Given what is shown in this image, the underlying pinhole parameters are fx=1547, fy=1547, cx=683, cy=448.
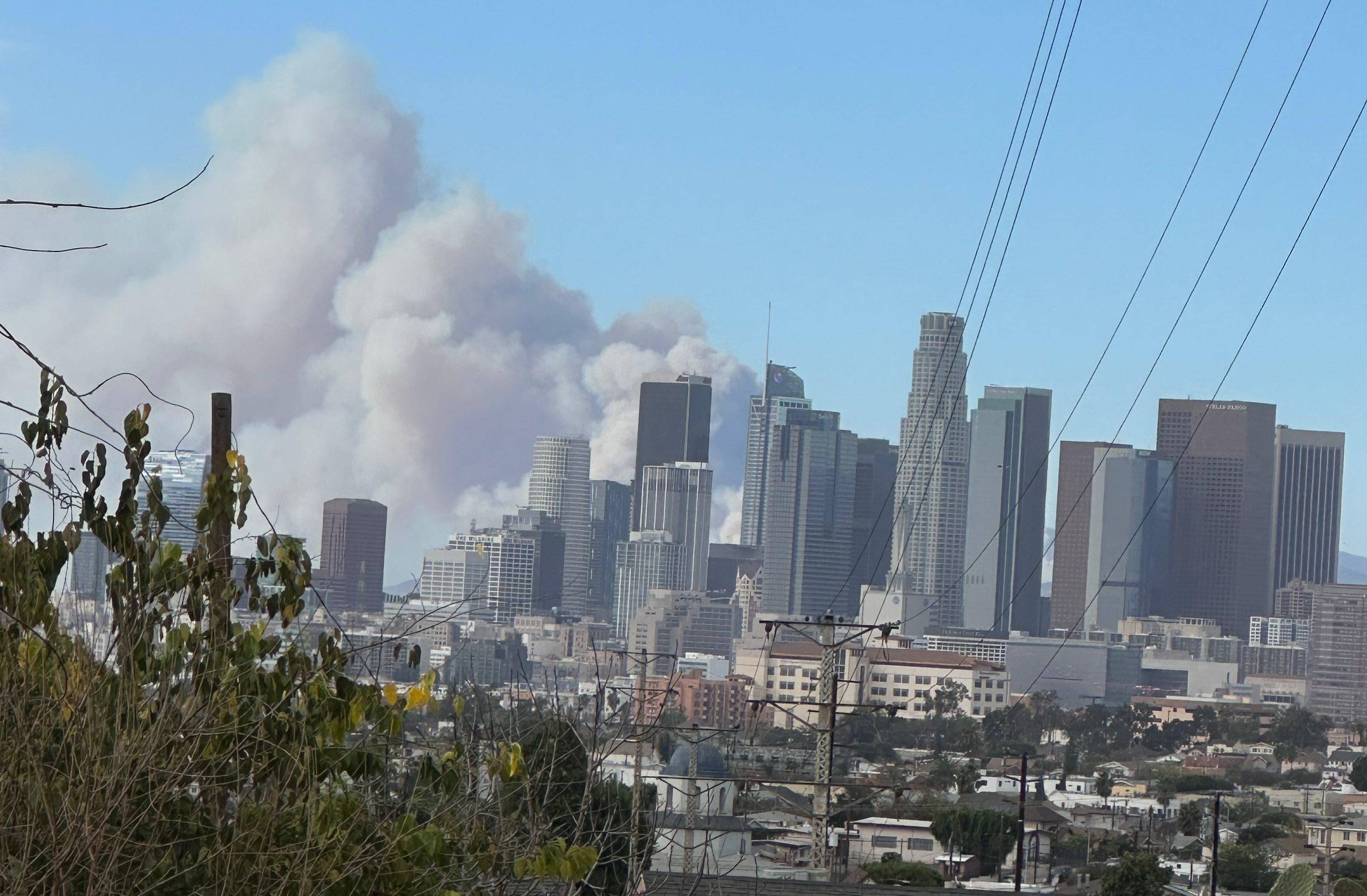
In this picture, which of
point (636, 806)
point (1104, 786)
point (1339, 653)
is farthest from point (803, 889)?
point (1339, 653)

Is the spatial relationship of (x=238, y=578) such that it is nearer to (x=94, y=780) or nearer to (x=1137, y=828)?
(x=94, y=780)

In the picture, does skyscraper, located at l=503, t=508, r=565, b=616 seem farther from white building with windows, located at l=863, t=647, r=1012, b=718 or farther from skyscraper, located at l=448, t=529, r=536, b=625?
white building with windows, located at l=863, t=647, r=1012, b=718

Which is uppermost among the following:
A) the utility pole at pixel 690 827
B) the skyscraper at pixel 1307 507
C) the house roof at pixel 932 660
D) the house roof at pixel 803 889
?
the skyscraper at pixel 1307 507

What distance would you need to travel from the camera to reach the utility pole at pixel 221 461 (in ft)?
11.6

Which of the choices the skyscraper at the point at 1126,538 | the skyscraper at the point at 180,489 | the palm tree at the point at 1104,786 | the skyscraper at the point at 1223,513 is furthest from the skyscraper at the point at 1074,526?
the skyscraper at the point at 180,489

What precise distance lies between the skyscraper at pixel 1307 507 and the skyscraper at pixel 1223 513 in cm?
178

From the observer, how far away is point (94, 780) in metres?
2.96

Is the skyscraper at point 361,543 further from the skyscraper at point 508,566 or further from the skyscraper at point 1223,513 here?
the skyscraper at point 1223,513

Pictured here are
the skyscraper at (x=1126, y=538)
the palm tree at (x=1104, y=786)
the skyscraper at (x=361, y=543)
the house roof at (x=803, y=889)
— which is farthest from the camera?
the skyscraper at (x=1126, y=538)

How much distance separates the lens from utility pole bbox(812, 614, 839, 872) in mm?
12508

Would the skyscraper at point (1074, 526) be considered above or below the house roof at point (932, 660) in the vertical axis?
above

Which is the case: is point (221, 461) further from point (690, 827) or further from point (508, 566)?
point (508, 566)

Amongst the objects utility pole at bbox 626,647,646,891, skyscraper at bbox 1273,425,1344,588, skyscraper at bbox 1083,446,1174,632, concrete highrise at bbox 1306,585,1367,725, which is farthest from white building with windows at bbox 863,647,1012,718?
skyscraper at bbox 1273,425,1344,588

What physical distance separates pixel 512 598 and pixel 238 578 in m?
170
